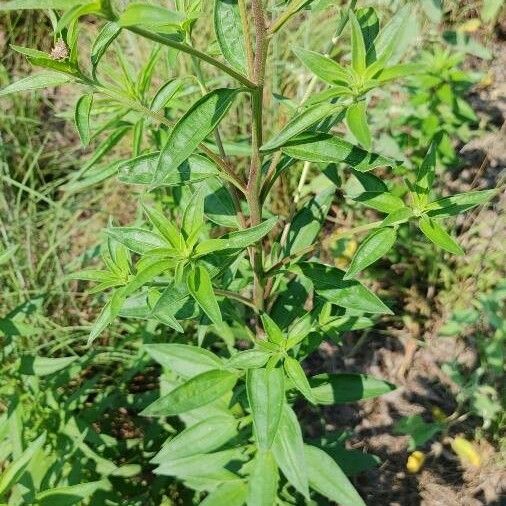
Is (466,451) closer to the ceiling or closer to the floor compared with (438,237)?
closer to the floor

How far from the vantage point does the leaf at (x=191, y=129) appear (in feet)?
3.79

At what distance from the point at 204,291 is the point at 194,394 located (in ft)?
1.53

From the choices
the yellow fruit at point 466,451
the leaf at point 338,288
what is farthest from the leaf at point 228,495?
the yellow fruit at point 466,451

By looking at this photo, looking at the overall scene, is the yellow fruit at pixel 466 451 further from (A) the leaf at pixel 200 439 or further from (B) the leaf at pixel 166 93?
(B) the leaf at pixel 166 93

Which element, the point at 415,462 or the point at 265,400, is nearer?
the point at 265,400

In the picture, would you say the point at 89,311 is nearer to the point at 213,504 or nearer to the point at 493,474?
the point at 213,504

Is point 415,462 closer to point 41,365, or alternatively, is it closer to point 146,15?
point 41,365

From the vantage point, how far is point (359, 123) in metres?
1.21

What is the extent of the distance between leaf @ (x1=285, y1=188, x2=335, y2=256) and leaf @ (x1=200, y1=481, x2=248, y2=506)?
770 millimetres

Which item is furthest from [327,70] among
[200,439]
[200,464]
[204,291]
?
[200,464]

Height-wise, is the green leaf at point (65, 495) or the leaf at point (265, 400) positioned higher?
the leaf at point (265, 400)

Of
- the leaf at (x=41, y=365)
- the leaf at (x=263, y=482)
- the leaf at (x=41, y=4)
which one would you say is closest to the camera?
the leaf at (x=41, y=4)

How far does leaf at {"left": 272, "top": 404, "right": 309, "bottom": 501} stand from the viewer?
5.58 ft

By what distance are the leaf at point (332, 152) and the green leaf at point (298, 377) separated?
543 mm
